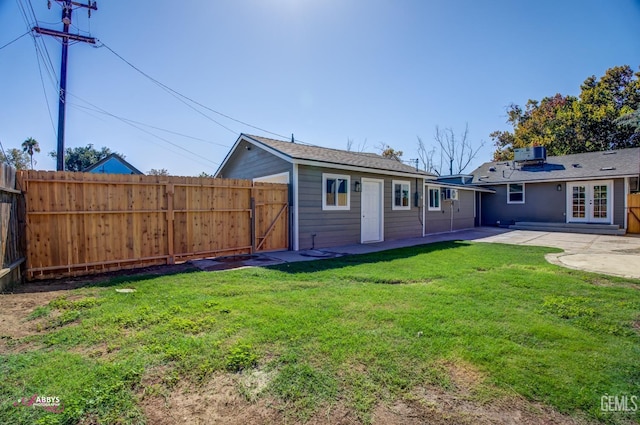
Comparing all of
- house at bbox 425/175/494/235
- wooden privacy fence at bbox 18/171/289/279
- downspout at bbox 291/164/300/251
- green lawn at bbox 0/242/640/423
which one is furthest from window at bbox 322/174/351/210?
house at bbox 425/175/494/235

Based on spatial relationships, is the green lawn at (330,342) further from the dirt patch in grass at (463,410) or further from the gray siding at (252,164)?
the gray siding at (252,164)

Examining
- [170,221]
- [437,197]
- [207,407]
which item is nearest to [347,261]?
[170,221]

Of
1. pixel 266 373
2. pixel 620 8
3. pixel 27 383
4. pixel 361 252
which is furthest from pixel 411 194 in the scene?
pixel 27 383

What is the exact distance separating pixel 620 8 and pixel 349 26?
7.07 meters

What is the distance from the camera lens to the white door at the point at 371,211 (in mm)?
10633

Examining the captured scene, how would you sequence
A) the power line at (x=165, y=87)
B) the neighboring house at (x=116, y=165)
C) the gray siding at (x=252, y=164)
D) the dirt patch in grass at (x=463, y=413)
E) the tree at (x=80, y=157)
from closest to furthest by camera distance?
the dirt patch in grass at (x=463, y=413)
the gray siding at (x=252, y=164)
the power line at (x=165, y=87)
the neighboring house at (x=116, y=165)
the tree at (x=80, y=157)

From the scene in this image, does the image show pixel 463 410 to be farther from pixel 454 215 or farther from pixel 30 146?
pixel 30 146

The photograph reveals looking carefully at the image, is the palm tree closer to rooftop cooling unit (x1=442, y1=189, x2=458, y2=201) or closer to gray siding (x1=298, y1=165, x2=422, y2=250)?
gray siding (x1=298, y1=165, x2=422, y2=250)

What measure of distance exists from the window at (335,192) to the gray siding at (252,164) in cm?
128

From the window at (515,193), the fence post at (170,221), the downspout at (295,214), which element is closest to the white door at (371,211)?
the downspout at (295,214)

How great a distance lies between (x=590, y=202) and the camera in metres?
14.9

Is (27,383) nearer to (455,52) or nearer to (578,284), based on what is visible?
(578,284)

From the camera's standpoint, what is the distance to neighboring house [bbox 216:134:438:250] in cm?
894

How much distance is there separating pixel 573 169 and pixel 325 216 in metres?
14.6
